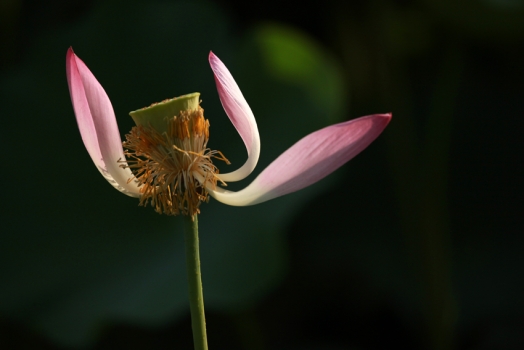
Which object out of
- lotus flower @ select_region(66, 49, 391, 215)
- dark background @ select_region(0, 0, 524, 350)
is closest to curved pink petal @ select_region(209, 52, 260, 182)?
lotus flower @ select_region(66, 49, 391, 215)

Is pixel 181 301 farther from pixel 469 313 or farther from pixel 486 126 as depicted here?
pixel 486 126

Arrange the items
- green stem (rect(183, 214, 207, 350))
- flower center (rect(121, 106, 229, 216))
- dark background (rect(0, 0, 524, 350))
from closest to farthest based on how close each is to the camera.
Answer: green stem (rect(183, 214, 207, 350))
flower center (rect(121, 106, 229, 216))
dark background (rect(0, 0, 524, 350))

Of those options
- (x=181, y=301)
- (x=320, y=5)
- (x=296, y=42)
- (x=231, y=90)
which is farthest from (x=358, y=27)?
(x=231, y=90)

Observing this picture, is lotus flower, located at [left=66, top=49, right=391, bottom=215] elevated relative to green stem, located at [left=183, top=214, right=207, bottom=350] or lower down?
elevated

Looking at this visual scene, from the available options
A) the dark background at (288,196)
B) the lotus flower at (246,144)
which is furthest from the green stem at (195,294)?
the dark background at (288,196)

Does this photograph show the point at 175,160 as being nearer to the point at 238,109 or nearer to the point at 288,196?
the point at 238,109

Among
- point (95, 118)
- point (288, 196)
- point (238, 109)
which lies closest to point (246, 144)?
point (238, 109)

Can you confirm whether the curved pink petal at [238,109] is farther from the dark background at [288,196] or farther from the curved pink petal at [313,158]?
the dark background at [288,196]

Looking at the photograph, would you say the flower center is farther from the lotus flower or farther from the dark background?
the dark background
